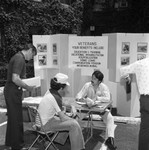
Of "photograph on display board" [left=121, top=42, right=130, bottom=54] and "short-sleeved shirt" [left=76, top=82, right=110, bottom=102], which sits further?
"photograph on display board" [left=121, top=42, right=130, bottom=54]

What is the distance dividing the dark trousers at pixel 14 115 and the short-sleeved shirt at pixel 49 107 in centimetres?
49

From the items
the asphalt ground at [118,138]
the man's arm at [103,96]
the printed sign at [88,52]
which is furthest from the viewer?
the printed sign at [88,52]

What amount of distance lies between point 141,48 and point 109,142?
8.90ft

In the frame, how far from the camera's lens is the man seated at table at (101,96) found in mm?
4742

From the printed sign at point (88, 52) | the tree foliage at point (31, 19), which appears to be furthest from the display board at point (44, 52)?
the tree foliage at point (31, 19)

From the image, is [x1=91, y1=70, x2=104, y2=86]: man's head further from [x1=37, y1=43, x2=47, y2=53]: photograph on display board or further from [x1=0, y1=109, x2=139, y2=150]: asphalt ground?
[x1=37, y1=43, x2=47, y2=53]: photograph on display board

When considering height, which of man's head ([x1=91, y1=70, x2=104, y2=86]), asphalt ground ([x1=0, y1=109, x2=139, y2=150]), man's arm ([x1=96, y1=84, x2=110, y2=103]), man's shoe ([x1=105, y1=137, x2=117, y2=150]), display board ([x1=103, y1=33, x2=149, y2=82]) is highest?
display board ([x1=103, y1=33, x2=149, y2=82])

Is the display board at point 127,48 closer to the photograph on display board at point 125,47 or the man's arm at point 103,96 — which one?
the photograph on display board at point 125,47

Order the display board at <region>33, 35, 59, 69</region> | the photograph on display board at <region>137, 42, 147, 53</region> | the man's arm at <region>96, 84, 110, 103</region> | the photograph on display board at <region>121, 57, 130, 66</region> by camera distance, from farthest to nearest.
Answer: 1. the display board at <region>33, 35, 59, 69</region>
2. the photograph on display board at <region>121, 57, 130, 66</region>
3. the photograph on display board at <region>137, 42, 147, 53</region>
4. the man's arm at <region>96, 84, 110, 103</region>

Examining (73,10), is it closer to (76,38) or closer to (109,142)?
(76,38)

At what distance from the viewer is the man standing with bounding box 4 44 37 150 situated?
13.9 ft

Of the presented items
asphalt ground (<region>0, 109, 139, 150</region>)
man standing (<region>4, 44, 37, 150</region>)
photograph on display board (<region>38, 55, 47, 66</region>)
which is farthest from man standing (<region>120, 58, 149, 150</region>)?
photograph on display board (<region>38, 55, 47, 66</region>)

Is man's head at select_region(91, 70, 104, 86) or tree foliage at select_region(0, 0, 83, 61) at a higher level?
tree foliage at select_region(0, 0, 83, 61)

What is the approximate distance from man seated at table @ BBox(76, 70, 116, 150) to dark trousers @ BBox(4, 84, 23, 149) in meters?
1.15
